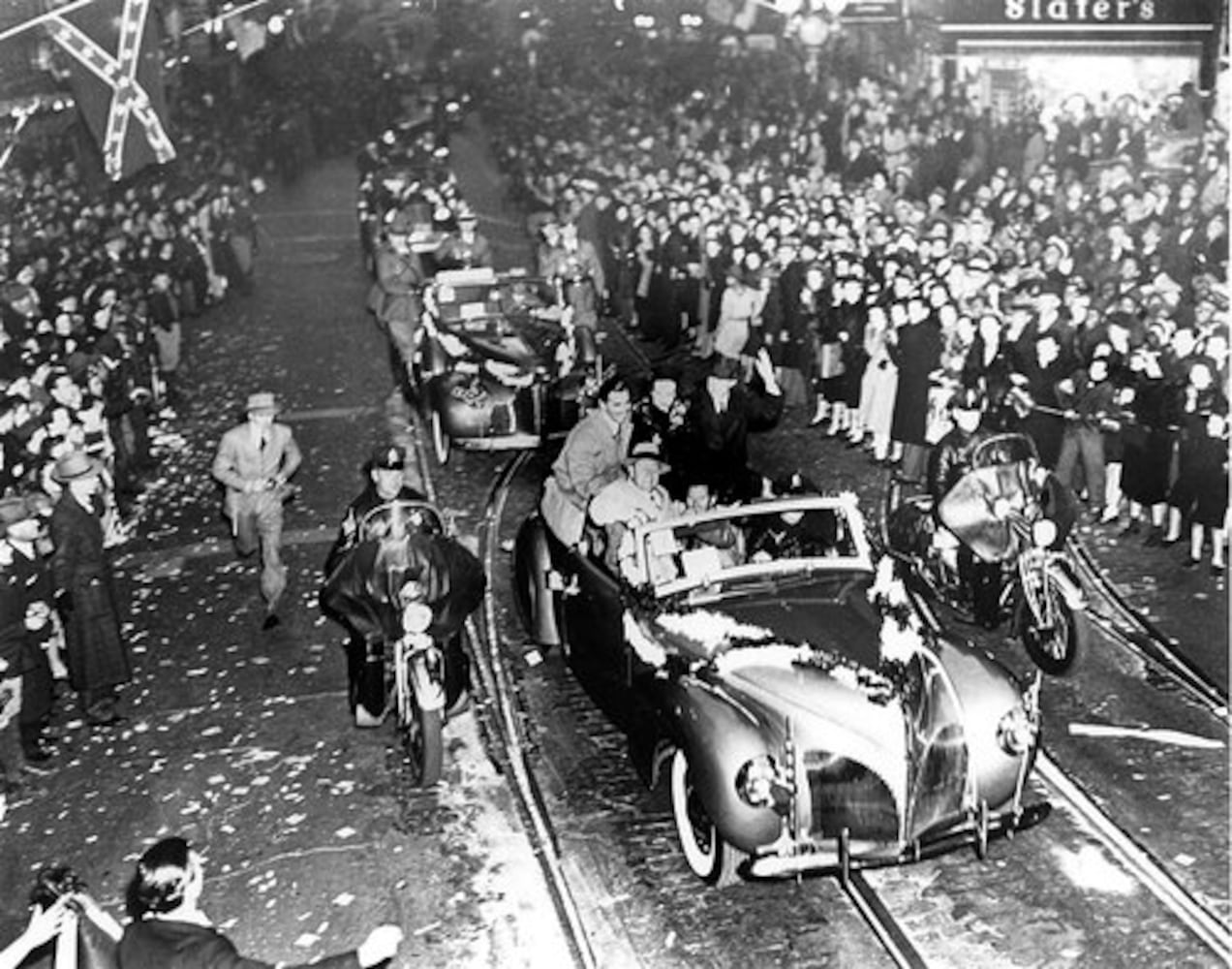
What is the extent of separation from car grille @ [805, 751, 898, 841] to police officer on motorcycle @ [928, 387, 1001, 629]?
9.19 feet

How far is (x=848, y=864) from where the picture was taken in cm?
587

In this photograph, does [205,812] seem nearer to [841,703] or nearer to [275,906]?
[275,906]

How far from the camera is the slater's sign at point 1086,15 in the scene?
495 inches

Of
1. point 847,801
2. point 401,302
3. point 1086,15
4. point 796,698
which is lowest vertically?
point 847,801

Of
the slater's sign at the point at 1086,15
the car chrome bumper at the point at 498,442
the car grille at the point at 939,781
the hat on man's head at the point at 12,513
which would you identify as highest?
the slater's sign at the point at 1086,15

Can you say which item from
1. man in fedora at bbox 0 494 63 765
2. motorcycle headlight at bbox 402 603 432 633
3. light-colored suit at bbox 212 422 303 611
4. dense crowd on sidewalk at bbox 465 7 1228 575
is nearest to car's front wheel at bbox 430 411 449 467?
dense crowd on sidewalk at bbox 465 7 1228 575

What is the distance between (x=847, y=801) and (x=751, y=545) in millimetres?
2121

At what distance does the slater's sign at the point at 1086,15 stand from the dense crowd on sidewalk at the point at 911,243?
1664mm

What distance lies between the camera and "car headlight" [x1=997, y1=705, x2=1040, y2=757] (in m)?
6.11

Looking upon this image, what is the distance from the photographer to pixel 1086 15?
12.8 meters

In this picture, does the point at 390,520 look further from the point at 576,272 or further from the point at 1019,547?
the point at 576,272

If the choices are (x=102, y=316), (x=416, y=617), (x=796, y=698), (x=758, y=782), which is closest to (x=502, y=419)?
(x=102, y=316)

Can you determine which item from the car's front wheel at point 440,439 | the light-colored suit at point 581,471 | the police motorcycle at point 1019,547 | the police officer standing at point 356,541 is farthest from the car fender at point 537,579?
the car's front wheel at point 440,439

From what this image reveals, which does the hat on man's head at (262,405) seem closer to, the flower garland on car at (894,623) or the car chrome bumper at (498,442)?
the car chrome bumper at (498,442)
